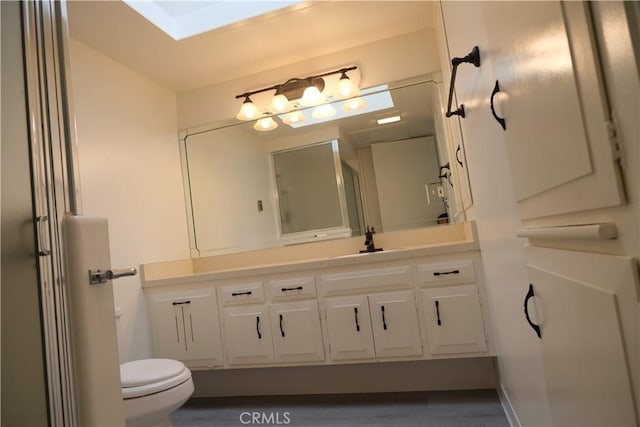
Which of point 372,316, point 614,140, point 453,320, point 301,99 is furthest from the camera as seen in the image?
point 301,99

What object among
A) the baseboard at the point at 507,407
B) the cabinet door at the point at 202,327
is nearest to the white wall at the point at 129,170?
the cabinet door at the point at 202,327

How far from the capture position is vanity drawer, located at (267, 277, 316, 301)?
2.30 meters

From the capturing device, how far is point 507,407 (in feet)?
5.98

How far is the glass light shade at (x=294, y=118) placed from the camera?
3.04 meters

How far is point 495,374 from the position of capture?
2.20 m

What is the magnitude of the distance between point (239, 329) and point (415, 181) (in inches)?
61.4

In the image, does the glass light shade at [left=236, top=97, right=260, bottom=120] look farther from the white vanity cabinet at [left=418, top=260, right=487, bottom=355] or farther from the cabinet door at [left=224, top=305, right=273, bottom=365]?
the white vanity cabinet at [left=418, top=260, right=487, bottom=355]

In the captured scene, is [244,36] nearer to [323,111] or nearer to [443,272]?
[323,111]

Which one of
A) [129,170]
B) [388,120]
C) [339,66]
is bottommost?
[129,170]

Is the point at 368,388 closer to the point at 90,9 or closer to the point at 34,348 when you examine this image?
the point at 34,348

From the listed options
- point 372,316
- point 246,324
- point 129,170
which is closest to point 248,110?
point 129,170

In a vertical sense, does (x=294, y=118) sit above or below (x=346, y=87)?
below

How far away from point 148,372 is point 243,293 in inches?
29.8

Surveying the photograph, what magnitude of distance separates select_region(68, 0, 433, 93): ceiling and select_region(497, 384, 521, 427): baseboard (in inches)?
90.5
